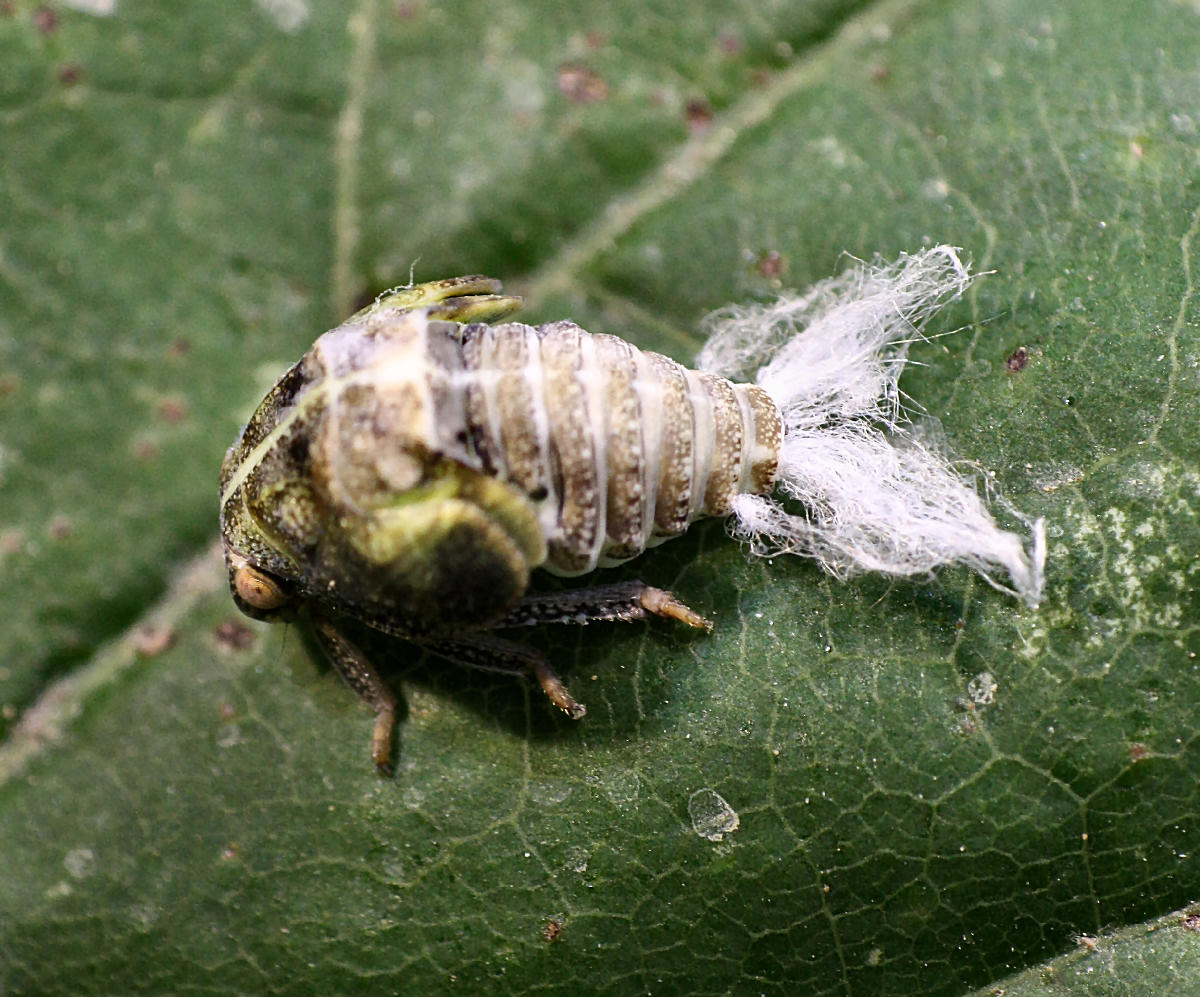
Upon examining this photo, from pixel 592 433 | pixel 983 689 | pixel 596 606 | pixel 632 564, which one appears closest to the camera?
pixel 592 433

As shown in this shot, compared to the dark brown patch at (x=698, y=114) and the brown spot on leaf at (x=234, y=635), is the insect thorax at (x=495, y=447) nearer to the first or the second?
the brown spot on leaf at (x=234, y=635)

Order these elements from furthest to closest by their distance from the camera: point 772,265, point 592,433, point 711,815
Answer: point 772,265 → point 711,815 → point 592,433

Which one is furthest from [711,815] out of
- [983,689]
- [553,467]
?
[553,467]

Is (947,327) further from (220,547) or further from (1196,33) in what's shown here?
(220,547)

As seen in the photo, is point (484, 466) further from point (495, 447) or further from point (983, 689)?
point (983, 689)

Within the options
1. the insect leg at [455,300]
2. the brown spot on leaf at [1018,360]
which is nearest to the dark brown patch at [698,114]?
the insect leg at [455,300]
